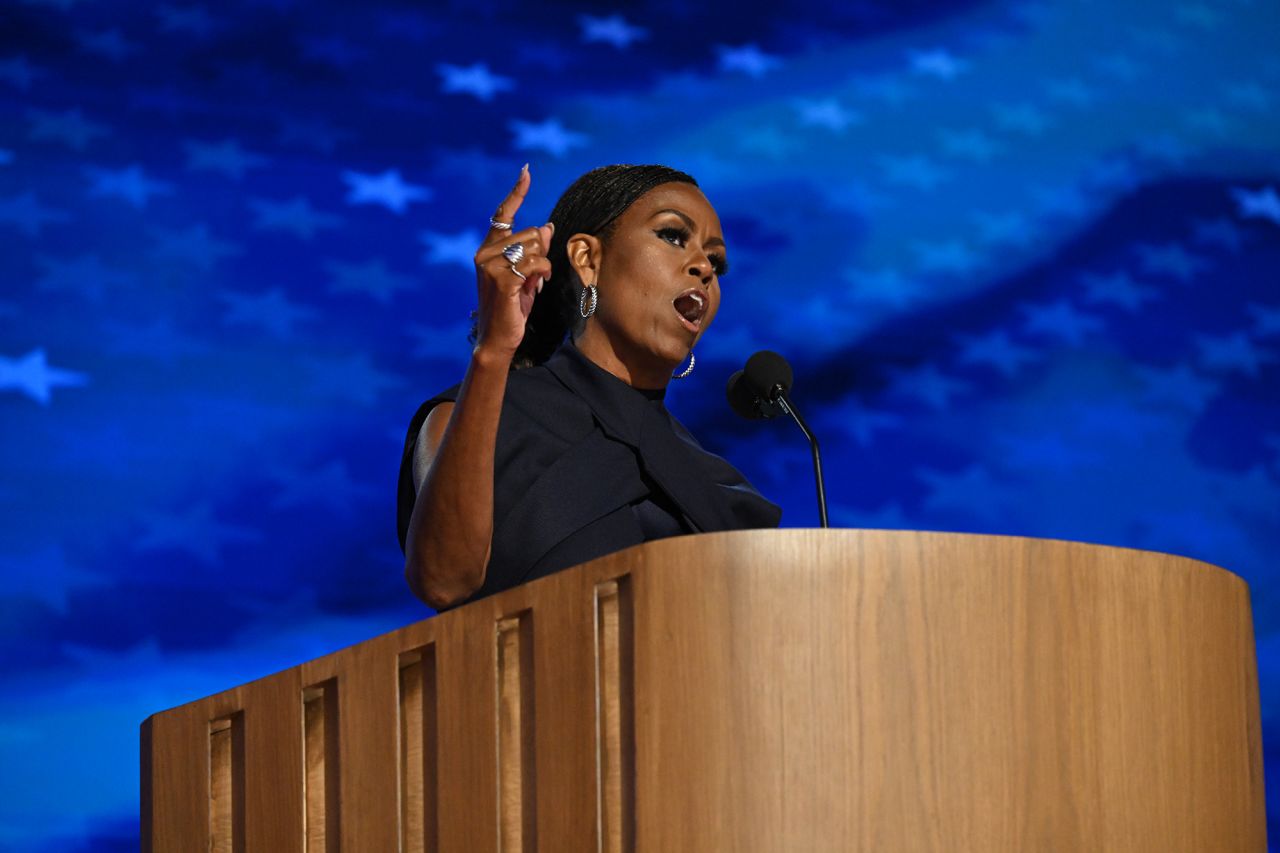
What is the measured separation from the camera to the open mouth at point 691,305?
2.38 metres

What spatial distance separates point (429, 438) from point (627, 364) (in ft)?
1.19

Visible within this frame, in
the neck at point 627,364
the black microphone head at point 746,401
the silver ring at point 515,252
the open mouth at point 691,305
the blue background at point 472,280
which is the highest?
the blue background at point 472,280

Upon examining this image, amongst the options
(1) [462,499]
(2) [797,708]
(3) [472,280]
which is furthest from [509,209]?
(3) [472,280]

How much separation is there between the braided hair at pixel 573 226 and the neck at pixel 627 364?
0.06 metres

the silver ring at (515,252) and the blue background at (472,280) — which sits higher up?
the blue background at (472,280)

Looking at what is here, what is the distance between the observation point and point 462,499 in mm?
1846

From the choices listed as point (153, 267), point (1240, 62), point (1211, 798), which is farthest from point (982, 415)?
point (1211, 798)

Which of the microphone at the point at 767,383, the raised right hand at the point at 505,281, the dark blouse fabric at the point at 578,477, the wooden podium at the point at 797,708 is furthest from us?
the microphone at the point at 767,383

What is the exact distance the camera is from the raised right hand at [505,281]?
167 centimetres

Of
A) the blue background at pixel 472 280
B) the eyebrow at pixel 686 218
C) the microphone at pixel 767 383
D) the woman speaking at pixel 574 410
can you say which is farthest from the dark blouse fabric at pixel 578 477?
the blue background at pixel 472 280

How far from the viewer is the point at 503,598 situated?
1.54 m

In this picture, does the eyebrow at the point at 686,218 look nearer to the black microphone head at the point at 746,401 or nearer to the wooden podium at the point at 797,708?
the black microphone head at the point at 746,401

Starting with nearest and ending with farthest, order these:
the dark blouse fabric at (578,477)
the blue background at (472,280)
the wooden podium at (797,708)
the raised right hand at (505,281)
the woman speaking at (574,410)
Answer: the wooden podium at (797,708), the raised right hand at (505,281), the woman speaking at (574,410), the dark blouse fabric at (578,477), the blue background at (472,280)

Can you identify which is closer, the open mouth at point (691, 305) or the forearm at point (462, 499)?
the forearm at point (462, 499)
